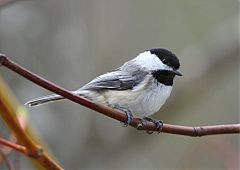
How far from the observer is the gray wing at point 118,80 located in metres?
2.09

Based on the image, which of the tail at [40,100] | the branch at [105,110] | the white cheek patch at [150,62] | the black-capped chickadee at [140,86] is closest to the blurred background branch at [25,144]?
the branch at [105,110]

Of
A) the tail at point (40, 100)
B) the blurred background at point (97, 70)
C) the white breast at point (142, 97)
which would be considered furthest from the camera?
the blurred background at point (97, 70)

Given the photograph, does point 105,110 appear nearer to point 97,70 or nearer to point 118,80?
point 118,80

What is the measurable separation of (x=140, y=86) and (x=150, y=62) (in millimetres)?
145

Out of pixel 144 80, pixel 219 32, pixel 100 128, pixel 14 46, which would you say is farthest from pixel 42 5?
pixel 219 32

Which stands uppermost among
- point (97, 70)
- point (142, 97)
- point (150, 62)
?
point (150, 62)

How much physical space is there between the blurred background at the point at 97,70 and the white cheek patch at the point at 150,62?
0.45 metres

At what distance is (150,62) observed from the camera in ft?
7.22

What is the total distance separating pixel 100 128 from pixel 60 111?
358mm

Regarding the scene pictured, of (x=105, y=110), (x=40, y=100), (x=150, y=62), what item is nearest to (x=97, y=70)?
(x=150, y=62)

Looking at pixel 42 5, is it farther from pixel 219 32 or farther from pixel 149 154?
pixel 149 154

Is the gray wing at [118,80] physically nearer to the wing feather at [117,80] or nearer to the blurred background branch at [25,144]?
the wing feather at [117,80]

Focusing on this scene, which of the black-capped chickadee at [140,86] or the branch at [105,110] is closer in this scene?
the branch at [105,110]

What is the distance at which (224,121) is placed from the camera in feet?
15.2
